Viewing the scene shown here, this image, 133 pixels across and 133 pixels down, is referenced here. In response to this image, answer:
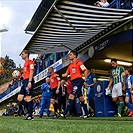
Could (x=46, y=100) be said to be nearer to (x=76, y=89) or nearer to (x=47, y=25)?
(x=47, y=25)

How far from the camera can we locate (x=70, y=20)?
9.34 m

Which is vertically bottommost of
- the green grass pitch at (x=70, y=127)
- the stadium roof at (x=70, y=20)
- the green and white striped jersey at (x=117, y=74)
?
the green grass pitch at (x=70, y=127)

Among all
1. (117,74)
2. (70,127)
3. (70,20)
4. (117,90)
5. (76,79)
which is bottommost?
(70,127)

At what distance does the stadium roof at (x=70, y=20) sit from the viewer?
28.0 ft

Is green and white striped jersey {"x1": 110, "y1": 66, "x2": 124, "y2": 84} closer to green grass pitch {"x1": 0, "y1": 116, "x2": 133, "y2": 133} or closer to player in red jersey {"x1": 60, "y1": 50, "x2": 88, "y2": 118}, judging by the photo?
player in red jersey {"x1": 60, "y1": 50, "x2": 88, "y2": 118}

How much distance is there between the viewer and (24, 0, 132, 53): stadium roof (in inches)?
336

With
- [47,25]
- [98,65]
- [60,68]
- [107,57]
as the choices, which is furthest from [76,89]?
[60,68]

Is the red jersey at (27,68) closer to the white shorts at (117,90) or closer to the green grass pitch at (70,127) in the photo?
the green grass pitch at (70,127)

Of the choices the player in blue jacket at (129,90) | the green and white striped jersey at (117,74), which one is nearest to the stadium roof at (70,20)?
the green and white striped jersey at (117,74)

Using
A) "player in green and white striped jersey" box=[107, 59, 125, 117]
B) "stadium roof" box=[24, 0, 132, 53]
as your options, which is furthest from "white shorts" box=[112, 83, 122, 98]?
"stadium roof" box=[24, 0, 132, 53]

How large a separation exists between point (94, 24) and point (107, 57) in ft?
13.8

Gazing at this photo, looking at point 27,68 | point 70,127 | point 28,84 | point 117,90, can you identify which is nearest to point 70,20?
point 27,68

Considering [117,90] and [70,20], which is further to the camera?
[70,20]

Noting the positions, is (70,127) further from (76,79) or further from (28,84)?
(76,79)
